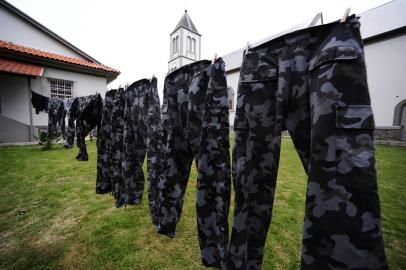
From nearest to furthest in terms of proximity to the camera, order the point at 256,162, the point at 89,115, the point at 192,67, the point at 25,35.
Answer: the point at 256,162 < the point at 192,67 < the point at 89,115 < the point at 25,35

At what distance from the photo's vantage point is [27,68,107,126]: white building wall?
979cm

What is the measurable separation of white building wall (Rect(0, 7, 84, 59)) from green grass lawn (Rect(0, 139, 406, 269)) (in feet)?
34.7

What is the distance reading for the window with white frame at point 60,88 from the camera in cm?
1031

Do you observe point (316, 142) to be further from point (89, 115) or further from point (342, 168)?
point (89, 115)

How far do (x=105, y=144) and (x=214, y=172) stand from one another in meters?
2.06

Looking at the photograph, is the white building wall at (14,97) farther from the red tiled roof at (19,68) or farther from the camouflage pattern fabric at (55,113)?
the camouflage pattern fabric at (55,113)

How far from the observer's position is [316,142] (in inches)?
38.3

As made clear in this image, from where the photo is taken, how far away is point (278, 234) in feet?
7.91

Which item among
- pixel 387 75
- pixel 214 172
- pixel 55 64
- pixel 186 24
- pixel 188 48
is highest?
pixel 186 24

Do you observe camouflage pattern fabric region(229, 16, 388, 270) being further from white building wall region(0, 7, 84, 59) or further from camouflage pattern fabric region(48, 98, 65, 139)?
white building wall region(0, 7, 84, 59)

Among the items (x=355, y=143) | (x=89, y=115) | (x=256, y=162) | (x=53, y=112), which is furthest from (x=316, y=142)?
(x=53, y=112)

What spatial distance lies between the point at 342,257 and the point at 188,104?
4.68ft

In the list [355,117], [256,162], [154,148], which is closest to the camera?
[355,117]

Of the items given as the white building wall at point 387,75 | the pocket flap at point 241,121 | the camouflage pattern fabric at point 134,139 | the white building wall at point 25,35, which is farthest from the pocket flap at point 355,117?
the white building wall at point 25,35
